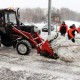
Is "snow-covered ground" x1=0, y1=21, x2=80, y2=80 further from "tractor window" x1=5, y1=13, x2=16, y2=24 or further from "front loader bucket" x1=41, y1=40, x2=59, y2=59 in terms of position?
"tractor window" x1=5, y1=13, x2=16, y2=24

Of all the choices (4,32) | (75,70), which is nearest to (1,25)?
(4,32)

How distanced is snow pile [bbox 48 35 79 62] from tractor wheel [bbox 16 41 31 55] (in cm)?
118

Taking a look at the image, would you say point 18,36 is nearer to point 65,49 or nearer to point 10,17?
point 10,17

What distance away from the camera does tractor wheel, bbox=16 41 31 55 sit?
36.1ft

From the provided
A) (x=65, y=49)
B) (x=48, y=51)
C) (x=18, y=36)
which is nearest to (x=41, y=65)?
(x=48, y=51)

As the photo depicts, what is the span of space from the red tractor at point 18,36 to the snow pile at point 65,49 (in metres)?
0.37

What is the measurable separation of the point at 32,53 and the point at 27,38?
86cm

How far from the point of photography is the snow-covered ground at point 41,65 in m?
7.91

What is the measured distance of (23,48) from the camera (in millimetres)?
11172

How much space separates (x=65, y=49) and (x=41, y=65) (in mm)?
1928

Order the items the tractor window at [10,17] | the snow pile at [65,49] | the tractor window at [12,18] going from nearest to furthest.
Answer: the snow pile at [65,49] < the tractor window at [10,17] < the tractor window at [12,18]

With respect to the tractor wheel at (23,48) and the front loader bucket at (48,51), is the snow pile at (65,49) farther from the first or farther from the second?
the tractor wheel at (23,48)

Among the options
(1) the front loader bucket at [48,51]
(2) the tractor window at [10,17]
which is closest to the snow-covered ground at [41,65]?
(1) the front loader bucket at [48,51]

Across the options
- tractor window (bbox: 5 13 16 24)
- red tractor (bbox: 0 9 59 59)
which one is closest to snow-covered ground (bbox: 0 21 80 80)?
red tractor (bbox: 0 9 59 59)
